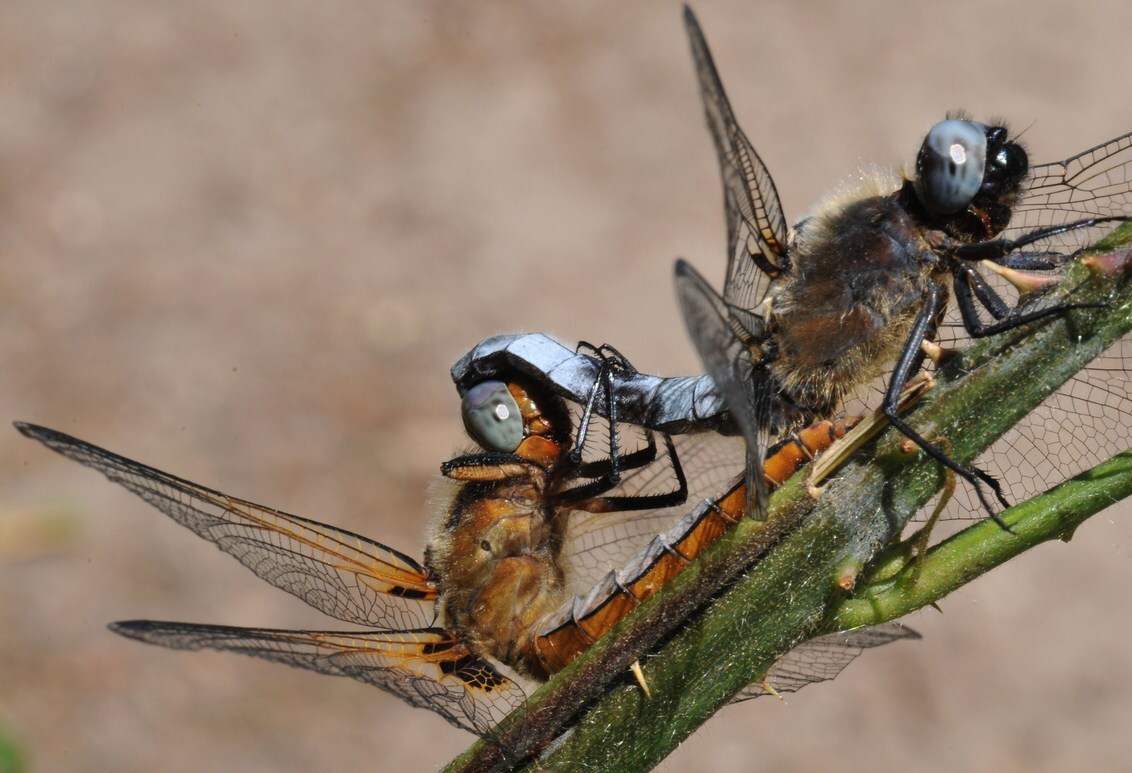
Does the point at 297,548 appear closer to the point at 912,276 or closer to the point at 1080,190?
the point at 912,276

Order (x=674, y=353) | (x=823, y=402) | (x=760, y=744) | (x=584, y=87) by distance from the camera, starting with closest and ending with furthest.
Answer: (x=823, y=402)
(x=760, y=744)
(x=674, y=353)
(x=584, y=87)

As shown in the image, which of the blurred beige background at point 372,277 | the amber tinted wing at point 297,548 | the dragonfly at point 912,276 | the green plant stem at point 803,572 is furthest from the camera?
the blurred beige background at point 372,277

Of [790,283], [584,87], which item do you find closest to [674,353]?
[584,87]

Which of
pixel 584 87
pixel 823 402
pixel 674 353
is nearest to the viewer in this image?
pixel 823 402

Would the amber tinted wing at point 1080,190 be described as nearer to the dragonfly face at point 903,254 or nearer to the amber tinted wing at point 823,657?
the dragonfly face at point 903,254

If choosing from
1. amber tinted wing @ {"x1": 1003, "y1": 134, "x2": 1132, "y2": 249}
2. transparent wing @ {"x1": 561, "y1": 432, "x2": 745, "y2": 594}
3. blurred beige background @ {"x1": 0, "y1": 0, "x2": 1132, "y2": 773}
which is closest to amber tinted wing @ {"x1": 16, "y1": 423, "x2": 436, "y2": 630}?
transparent wing @ {"x1": 561, "y1": 432, "x2": 745, "y2": 594}

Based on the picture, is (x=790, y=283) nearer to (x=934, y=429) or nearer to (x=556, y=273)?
(x=934, y=429)

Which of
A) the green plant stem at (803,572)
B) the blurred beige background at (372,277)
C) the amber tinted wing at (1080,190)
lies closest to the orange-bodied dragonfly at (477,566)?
the green plant stem at (803,572)

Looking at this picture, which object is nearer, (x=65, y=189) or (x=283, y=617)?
(x=283, y=617)
